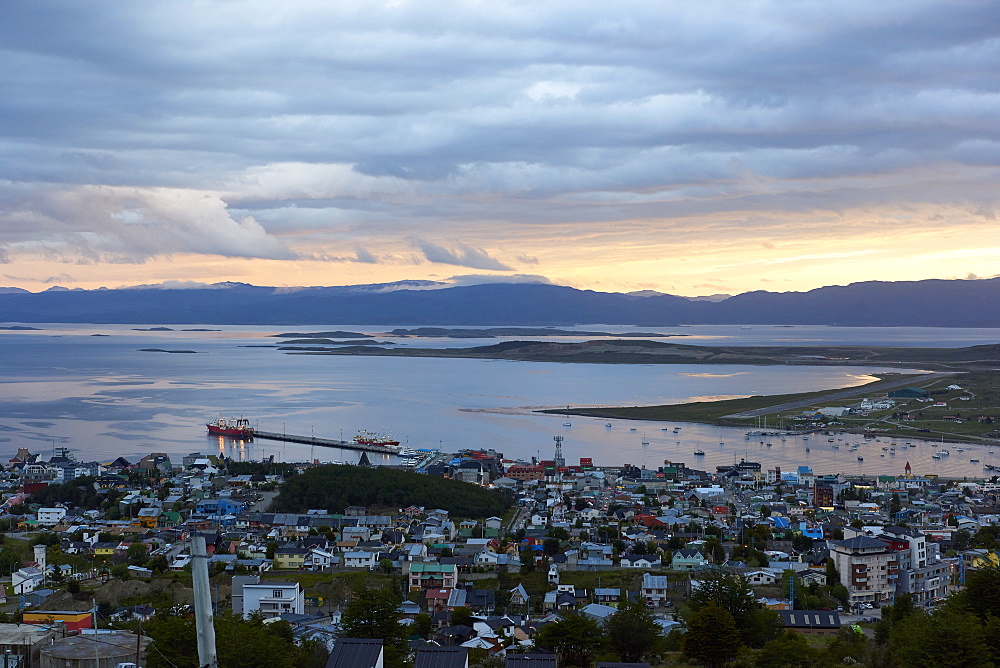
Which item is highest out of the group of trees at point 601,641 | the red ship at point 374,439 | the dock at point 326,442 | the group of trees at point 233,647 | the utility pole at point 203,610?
the utility pole at point 203,610

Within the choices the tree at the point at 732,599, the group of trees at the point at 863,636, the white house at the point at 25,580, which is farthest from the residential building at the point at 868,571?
the white house at the point at 25,580

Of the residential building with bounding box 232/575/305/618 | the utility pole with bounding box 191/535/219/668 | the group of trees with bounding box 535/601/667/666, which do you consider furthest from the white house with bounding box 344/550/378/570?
the utility pole with bounding box 191/535/219/668

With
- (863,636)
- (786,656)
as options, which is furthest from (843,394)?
(786,656)

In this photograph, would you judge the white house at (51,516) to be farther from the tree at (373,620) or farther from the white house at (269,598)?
the tree at (373,620)

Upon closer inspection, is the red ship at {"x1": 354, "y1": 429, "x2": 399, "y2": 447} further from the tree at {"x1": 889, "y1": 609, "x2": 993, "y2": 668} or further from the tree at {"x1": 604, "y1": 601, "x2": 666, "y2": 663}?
the tree at {"x1": 889, "y1": 609, "x2": 993, "y2": 668}

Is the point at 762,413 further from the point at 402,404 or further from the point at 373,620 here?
the point at 373,620

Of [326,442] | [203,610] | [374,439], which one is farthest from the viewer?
[374,439]

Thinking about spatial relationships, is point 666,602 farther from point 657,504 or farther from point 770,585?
point 657,504
